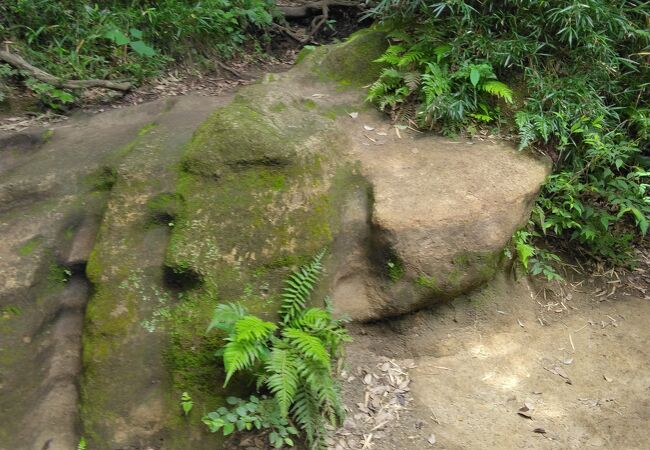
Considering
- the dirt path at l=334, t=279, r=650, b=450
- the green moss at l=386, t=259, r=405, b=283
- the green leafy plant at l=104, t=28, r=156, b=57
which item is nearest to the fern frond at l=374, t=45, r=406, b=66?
the green moss at l=386, t=259, r=405, b=283

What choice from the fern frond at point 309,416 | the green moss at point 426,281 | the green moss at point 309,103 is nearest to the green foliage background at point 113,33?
the green moss at point 309,103

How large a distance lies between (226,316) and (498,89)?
2912 mm

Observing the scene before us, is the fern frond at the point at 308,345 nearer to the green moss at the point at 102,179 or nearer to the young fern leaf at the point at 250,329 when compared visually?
the young fern leaf at the point at 250,329

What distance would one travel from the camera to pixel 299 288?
371cm

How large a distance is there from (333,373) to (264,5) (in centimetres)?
503

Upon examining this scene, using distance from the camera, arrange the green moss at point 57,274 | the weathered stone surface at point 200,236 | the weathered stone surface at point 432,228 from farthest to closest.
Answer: the weathered stone surface at point 432,228 → the green moss at point 57,274 → the weathered stone surface at point 200,236

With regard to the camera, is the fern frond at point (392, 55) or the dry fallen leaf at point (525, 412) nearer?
the dry fallen leaf at point (525, 412)

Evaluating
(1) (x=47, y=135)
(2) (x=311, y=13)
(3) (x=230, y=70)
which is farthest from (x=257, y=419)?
(2) (x=311, y=13)

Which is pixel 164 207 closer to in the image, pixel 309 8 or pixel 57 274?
pixel 57 274

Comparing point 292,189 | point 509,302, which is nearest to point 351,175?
point 292,189

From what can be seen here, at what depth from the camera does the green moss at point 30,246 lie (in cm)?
402

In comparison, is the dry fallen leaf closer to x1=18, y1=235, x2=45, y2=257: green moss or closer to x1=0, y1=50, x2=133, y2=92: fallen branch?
x1=18, y1=235, x2=45, y2=257: green moss

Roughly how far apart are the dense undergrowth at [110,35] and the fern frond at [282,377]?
3.50 m

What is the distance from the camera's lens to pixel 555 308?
15.4ft
